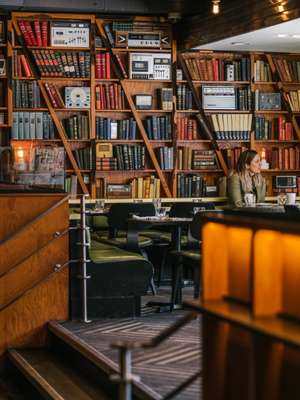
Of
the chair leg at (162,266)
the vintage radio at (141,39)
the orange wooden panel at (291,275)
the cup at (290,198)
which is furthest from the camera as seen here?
the vintage radio at (141,39)

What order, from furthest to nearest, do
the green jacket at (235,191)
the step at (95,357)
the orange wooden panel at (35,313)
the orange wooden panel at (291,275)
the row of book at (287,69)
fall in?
1. the row of book at (287,69)
2. the green jacket at (235,191)
3. the orange wooden panel at (35,313)
4. the step at (95,357)
5. the orange wooden panel at (291,275)

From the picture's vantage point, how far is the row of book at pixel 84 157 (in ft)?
36.4

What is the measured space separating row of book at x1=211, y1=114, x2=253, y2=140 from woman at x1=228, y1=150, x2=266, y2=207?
1.45 metres

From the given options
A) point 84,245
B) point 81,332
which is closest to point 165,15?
point 84,245

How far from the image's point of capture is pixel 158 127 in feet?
Result: 37.2

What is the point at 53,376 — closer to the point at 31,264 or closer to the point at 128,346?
the point at 31,264

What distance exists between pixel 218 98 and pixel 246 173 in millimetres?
1706

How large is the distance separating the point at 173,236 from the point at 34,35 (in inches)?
143

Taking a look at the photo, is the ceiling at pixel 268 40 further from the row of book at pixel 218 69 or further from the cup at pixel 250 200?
the cup at pixel 250 200

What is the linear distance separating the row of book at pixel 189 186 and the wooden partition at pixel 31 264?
3.98m

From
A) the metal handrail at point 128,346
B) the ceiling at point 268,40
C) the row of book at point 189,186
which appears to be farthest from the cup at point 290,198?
the metal handrail at point 128,346

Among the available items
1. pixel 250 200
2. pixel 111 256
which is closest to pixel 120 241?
pixel 250 200

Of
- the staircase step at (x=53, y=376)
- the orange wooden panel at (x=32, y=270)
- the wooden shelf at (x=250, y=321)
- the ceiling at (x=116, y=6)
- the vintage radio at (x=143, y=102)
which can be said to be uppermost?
the ceiling at (x=116, y=6)

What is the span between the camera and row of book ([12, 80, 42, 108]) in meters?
10.8
